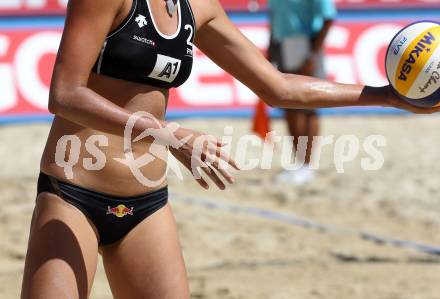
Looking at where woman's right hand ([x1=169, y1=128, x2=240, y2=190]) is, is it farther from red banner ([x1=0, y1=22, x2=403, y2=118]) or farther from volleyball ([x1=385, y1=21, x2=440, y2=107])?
red banner ([x1=0, y1=22, x2=403, y2=118])

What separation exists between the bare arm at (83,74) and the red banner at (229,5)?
7483mm

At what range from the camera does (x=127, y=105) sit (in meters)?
3.03

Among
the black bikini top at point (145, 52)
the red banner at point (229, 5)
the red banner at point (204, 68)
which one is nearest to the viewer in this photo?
the black bikini top at point (145, 52)

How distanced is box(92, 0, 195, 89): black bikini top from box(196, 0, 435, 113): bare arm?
0.86 ft

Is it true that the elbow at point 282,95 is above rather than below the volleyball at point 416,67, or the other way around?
below

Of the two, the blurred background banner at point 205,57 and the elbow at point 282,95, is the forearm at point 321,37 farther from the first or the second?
the elbow at point 282,95

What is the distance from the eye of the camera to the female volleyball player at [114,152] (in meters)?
2.76

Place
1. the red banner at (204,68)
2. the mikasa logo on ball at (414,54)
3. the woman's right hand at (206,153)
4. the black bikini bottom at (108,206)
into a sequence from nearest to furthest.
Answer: the woman's right hand at (206,153), the black bikini bottom at (108,206), the mikasa logo on ball at (414,54), the red banner at (204,68)

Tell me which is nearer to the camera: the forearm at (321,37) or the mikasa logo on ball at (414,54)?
the mikasa logo on ball at (414,54)

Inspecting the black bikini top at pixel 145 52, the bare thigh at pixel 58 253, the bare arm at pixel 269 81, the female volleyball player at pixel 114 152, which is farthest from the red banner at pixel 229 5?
the bare thigh at pixel 58 253

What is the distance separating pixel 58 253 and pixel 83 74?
56 centimetres

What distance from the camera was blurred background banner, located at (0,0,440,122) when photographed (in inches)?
390

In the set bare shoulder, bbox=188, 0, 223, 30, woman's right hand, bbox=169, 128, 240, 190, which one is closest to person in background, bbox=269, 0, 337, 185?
bare shoulder, bbox=188, 0, 223, 30

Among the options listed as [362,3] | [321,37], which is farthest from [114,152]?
[362,3]
